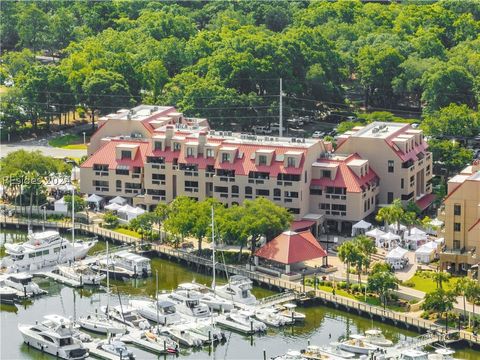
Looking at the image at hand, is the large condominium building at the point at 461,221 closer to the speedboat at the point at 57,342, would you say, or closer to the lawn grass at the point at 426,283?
the lawn grass at the point at 426,283

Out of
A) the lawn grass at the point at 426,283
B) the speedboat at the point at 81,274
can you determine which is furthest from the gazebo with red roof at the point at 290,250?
the speedboat at the point at 81,274

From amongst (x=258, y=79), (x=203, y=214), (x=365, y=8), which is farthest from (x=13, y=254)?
(x=365, y=8)

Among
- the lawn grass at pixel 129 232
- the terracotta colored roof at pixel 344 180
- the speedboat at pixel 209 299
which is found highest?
the terracotta colored roof at pixel 344 180

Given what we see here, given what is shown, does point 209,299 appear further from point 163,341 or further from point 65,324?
point 65,324

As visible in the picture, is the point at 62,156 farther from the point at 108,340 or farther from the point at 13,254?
the point at 108,340

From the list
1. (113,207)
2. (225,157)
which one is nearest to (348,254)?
(225,157)
